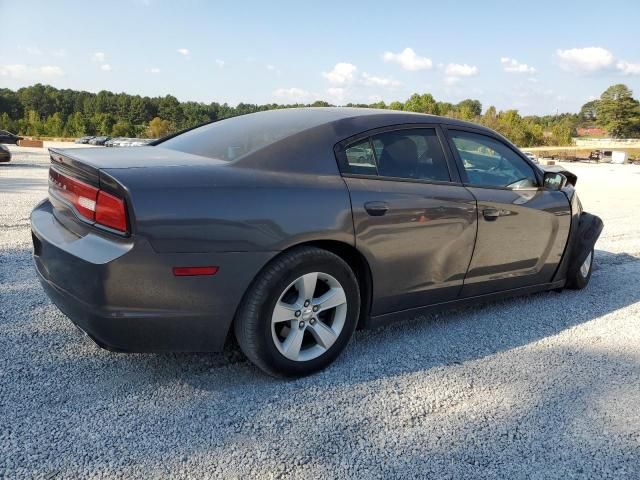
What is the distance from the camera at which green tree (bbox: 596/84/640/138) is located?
116188 millimetres

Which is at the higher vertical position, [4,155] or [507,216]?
[4,155]

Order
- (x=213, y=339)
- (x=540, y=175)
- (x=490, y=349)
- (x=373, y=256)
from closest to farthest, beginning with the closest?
(x=213, y=339) → (x=373, y=256) → (x=490, y=349) → (x=540, y=175)

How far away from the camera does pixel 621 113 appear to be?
117 metres

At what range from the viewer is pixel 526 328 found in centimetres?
355

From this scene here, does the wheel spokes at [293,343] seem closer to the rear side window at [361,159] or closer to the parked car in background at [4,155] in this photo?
the rear side window at [361,159]

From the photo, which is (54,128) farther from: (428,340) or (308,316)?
(308,316)

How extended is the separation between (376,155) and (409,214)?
40 centimetres

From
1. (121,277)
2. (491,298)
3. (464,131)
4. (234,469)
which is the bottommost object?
(234,469)

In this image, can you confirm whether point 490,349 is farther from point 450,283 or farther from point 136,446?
point 136,446

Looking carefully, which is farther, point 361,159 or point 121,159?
point 361,159

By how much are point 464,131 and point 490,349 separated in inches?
58.7

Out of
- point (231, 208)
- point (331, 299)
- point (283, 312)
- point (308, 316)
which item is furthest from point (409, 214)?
point (231, 208)

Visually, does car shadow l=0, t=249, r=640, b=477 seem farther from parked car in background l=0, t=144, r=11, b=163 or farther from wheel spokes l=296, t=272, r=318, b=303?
parked car in background l=0, t=144, r=11, b=163

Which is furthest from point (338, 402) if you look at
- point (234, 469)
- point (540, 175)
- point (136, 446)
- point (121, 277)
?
point (540, 175)
